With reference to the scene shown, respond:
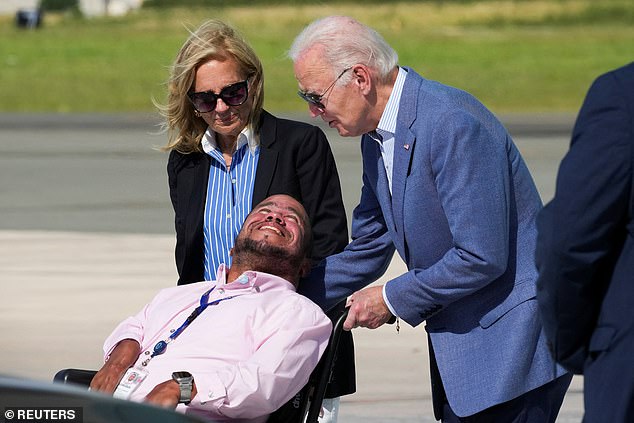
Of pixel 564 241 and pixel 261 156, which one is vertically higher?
pixel 564 241

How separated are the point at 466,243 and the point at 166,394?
1.01m

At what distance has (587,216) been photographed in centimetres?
303

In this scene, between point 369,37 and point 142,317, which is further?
point 142,317

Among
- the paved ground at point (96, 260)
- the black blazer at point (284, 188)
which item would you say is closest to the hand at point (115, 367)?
the black blazer at point (284, 188)

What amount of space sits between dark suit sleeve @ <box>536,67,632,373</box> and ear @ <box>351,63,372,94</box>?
1042 mm

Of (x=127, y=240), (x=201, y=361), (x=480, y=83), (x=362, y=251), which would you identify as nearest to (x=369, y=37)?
(x=362, y=251)

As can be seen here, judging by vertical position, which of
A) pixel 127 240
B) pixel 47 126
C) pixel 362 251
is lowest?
pixel 47 126

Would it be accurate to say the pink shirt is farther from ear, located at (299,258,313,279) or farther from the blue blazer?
the blue blazer

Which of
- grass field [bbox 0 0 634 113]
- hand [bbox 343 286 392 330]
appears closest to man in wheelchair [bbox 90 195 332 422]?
hand [bbox 343 286 392 330]

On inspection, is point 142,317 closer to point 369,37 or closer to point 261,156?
point 261,156

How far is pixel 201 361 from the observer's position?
14.4 ft

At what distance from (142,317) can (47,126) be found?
2418 centimetres

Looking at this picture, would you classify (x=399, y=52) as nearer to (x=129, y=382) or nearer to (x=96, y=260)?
(x=96, y=260)

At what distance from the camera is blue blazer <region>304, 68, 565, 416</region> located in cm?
395
